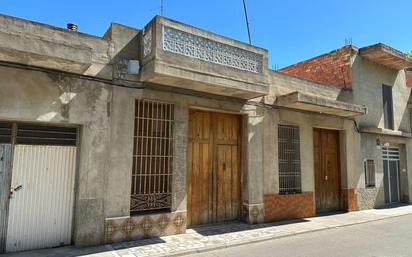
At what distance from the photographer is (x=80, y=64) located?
18.9 feet

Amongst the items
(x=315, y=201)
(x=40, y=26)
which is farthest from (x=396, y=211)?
(x=40, y=26)

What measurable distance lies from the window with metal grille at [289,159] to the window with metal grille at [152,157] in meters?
3.82

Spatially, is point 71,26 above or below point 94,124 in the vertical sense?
above

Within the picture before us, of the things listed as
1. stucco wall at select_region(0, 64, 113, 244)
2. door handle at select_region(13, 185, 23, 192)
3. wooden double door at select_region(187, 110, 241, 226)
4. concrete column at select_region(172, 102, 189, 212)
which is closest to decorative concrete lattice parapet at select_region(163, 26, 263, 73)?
concrete column at select_region(172, 102, 189, 212)

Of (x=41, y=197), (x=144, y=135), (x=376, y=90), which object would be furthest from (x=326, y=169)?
(x=41, y=197)

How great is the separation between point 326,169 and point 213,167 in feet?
15.9

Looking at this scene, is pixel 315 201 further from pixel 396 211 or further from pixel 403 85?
pixel 403 85

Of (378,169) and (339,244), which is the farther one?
(378,169)

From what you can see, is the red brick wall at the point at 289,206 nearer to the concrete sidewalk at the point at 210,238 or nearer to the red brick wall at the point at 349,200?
the concrete sidewalk at the point at 210,238

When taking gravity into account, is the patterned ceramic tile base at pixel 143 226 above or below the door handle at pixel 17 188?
below

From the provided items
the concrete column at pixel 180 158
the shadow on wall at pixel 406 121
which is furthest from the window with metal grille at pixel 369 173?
the concrete column at pixel 180 158

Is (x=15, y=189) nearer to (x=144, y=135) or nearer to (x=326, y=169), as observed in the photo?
(x=144, y=135)

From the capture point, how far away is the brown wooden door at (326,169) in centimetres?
1062

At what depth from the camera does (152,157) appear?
23.6 feet
